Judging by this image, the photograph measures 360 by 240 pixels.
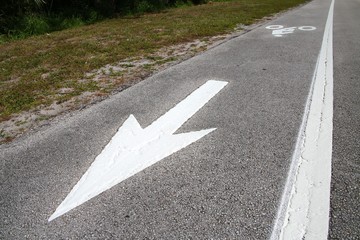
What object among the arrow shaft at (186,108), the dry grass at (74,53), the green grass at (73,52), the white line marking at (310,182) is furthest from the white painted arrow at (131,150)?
the green grass at (73,52)

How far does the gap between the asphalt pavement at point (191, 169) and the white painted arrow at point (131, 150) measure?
7 cm

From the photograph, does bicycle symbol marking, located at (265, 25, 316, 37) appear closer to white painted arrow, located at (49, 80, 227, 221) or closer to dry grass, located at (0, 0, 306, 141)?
dry grass, located at (0, 0, 306, 141)

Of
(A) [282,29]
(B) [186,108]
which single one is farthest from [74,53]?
(A) [282,29]

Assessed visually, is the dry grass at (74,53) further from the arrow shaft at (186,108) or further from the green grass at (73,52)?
the arrow shaft at (186,108)

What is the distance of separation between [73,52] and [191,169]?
5.87 metres

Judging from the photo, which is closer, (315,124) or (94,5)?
(315,124)

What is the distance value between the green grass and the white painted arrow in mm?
1667

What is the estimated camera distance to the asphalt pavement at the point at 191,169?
204 centimetres

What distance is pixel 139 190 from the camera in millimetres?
2402

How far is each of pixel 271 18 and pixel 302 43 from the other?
5613 millimetres

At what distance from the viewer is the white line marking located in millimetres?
1976

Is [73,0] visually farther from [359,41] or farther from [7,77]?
[359,41]

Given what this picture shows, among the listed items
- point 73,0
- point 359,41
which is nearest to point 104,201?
point 359,41

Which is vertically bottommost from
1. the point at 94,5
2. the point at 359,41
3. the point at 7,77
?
the point at 359,41
